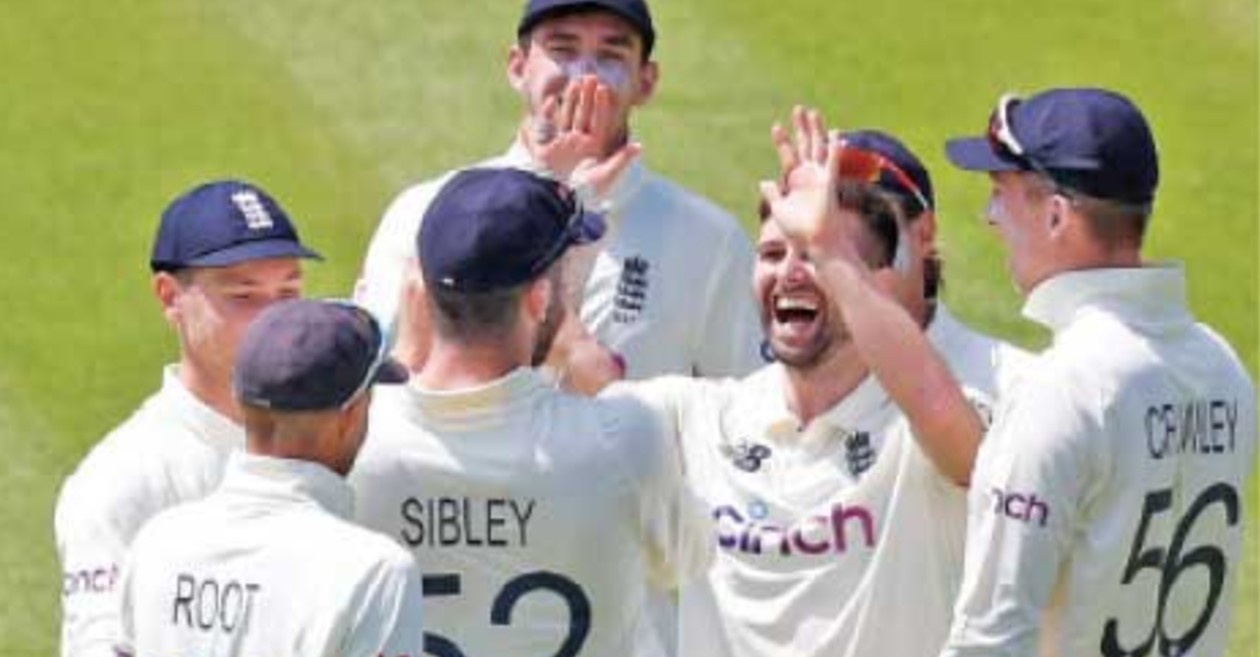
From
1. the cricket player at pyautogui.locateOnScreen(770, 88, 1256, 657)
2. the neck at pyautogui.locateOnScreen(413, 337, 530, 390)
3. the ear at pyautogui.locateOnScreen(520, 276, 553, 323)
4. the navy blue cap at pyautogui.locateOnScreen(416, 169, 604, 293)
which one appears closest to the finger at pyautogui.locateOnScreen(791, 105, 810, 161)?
the cricket player at pyautogui.locateOnScreen(770, 88, 1256, 657)

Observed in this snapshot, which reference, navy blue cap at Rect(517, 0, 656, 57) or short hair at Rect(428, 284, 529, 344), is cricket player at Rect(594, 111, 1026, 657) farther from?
navy blue cap at Rect(517, 0, 656, 57)

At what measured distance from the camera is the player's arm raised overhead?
23.6 ft

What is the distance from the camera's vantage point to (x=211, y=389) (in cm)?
775

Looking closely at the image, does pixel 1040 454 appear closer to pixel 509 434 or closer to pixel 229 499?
pixel 509 434

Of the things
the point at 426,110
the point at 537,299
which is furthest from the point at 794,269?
the point at 426,110

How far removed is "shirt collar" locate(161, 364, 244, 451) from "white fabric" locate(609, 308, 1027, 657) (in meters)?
0.84

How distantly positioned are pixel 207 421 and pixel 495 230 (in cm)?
97

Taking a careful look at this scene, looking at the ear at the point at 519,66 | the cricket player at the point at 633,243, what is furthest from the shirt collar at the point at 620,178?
the ear at the point at 519,66

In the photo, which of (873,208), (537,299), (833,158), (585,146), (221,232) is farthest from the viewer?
(585,146)

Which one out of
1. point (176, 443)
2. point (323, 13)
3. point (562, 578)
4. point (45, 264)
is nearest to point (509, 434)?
point (562, 578)

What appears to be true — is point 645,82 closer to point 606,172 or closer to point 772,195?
point 606,172

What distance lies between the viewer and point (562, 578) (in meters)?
7.09

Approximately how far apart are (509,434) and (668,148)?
6260 millimetres

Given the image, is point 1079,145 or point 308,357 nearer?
point 308,357
